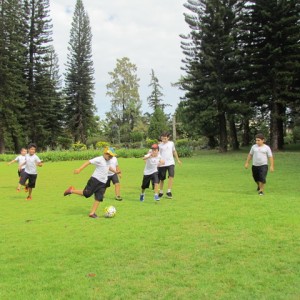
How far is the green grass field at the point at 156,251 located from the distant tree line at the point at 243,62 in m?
21.7

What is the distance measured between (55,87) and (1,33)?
446 inches

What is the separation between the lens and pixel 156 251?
4.97 metres

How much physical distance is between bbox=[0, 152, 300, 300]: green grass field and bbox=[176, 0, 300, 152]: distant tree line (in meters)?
21.7

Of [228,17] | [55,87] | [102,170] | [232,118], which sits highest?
[228,17]

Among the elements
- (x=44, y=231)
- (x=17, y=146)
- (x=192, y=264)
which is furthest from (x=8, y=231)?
(x=17, y=146)

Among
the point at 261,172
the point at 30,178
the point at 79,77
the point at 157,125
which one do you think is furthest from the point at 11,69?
the point at 261,172

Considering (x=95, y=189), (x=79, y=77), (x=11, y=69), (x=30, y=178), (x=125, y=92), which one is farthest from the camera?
(x=125, y=92)

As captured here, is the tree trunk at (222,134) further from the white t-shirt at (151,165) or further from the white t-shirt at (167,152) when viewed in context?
the white t-shirt at (151,165)

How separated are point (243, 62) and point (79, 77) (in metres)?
22.7

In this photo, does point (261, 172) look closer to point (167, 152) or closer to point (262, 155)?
point (262, 155)

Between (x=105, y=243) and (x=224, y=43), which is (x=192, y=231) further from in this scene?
(x=224, y=43)

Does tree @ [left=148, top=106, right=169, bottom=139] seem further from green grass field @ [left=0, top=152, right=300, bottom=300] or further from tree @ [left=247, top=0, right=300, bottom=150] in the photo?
green grass field @ [left=0, top=152, right=300, bottom=300]

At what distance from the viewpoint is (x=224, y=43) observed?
30.8 metres

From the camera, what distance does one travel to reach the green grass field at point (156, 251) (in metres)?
3.81
